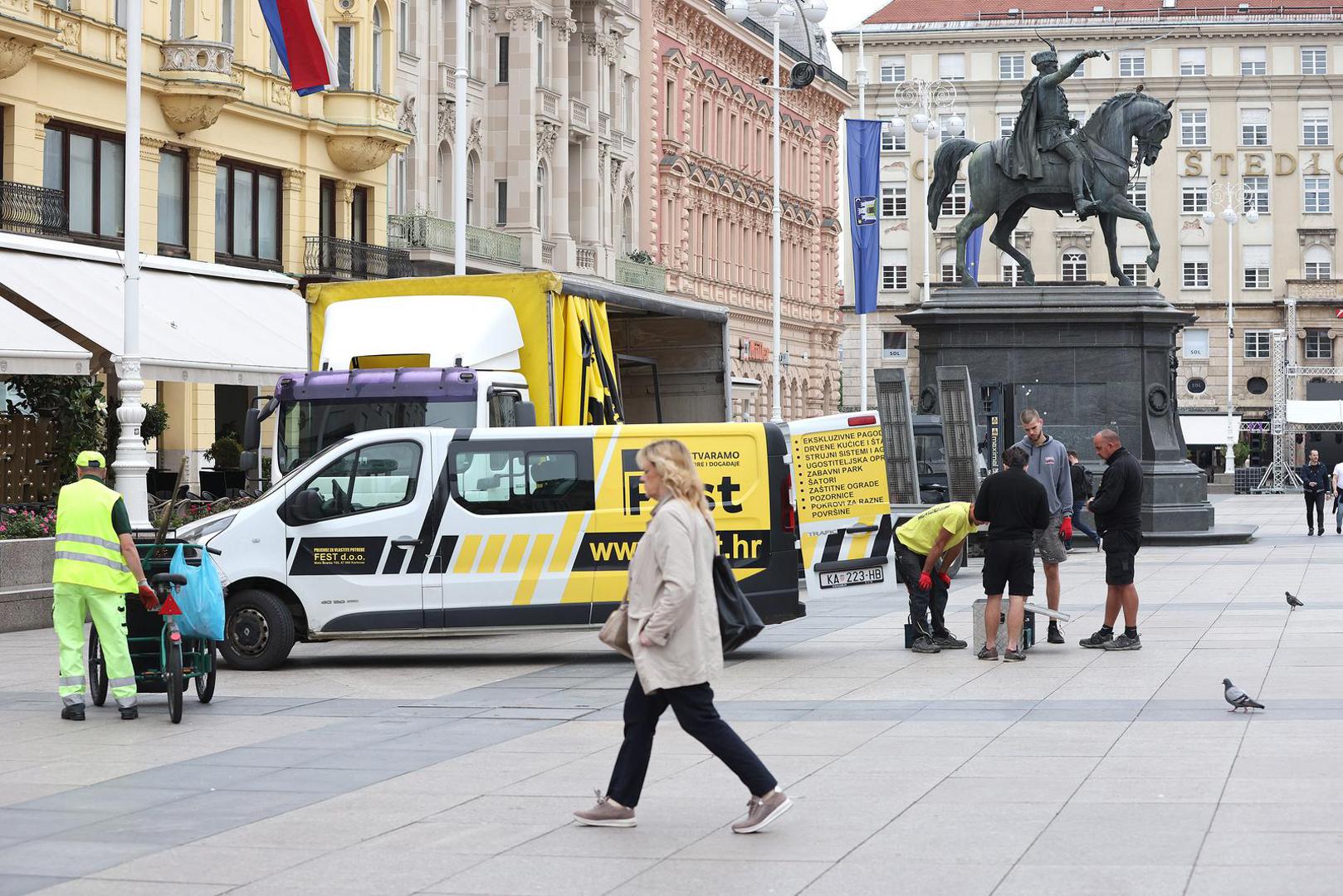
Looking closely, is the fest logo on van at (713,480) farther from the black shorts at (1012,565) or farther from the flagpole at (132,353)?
the flagpole at (132,353)

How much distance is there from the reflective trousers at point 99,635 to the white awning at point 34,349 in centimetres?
1217

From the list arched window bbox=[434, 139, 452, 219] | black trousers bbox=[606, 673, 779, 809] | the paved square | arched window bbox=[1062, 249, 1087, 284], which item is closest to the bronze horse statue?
the paved square

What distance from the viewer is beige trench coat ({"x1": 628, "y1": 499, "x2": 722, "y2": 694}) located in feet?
30.1

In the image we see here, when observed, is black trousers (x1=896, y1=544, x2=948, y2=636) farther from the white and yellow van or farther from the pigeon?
the pigeon

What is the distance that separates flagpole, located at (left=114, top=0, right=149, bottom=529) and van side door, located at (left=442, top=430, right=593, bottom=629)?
17.9 ft

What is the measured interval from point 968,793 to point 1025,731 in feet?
7.55

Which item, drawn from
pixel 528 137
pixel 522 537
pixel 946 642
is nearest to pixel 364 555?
pixel 522 537

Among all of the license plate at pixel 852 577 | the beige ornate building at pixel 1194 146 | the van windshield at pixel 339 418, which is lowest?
the license plate at pixel 852 577

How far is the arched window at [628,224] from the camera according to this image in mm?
67312

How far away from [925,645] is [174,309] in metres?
18.5

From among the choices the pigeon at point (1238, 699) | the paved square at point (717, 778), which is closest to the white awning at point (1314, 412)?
the paved square at point (717, 778)

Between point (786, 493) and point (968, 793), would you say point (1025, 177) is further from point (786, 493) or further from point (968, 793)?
point (968, 793)

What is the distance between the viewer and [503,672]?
16578 millimetres

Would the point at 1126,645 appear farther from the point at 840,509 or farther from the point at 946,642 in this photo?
the point at 840,509
